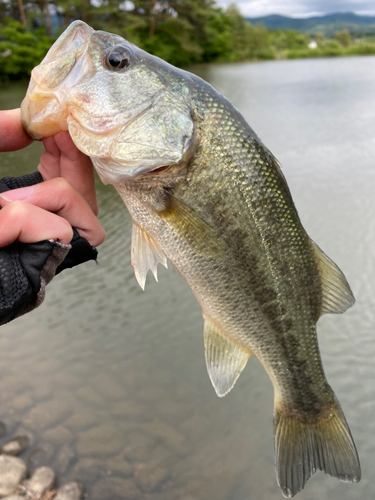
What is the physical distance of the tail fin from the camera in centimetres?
187

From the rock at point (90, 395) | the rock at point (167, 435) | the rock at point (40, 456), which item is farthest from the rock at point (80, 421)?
the rock at point (167, 435)

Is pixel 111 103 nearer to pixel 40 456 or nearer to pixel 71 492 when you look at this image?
pixel 71 492

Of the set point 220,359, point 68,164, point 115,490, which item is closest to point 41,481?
point 115,490

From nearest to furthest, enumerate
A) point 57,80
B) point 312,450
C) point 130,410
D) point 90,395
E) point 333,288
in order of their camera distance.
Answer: point 57,80 < point 333,288 < point 312,450 < point 130,410 < point 90,395

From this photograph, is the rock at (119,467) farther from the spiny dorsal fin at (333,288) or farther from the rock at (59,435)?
the spiny dorsal fin at (333,288)

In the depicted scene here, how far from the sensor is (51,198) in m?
1.56

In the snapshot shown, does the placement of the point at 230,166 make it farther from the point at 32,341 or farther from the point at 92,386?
the point at 32,341

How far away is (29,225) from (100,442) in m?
2.68

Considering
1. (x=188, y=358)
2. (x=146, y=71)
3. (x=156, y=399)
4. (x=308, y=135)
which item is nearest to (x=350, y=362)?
(x=188, y=358)

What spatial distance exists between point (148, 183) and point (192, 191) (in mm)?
175

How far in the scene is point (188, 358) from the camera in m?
4.38

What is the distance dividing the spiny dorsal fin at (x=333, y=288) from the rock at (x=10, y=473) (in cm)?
257

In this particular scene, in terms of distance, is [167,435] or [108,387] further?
[108,387]

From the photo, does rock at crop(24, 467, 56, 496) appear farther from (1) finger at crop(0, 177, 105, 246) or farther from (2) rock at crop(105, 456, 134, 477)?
(1) finger at crop(0, 177, 105, 246)
